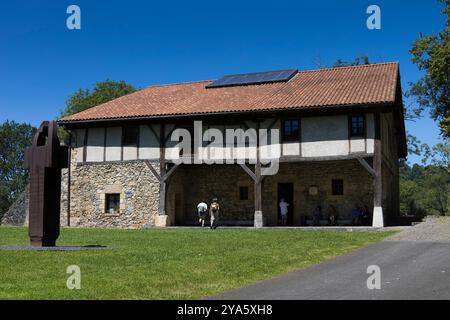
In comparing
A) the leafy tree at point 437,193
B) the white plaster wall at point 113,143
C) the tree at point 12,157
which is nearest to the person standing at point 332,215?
the white plaster wall at point 113,143

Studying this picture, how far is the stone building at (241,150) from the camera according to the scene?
67.8 feet

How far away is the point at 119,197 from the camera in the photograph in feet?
80.0

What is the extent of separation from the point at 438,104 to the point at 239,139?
56.7 feet

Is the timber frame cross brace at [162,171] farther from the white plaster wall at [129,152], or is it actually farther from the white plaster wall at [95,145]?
the white plaster wall at [95,145]

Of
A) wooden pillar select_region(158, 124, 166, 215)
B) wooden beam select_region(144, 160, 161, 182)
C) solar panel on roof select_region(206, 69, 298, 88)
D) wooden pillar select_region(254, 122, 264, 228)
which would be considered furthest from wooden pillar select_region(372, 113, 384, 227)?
wooden beam select_region(144, 160, 161, 182)

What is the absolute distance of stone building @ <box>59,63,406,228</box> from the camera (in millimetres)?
20656

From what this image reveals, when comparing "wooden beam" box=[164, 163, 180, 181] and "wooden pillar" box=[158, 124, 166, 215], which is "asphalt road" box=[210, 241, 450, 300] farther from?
"wooden pillar" box=[158, 124, 166, 215]

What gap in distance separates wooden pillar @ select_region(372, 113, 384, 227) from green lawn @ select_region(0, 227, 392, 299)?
18.1 feet

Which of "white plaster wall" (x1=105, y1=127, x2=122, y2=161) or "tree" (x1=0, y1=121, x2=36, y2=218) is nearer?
"white plaster wall" (x1=105, y1=127, x2=122, y2=161)

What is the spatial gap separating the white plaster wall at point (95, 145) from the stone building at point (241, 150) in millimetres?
48

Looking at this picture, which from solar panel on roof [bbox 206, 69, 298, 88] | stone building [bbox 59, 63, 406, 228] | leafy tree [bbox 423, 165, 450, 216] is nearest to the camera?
stone building [bbox 59, 63, 406, 228]

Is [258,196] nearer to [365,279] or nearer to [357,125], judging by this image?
[357,125]

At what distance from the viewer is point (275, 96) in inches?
896
